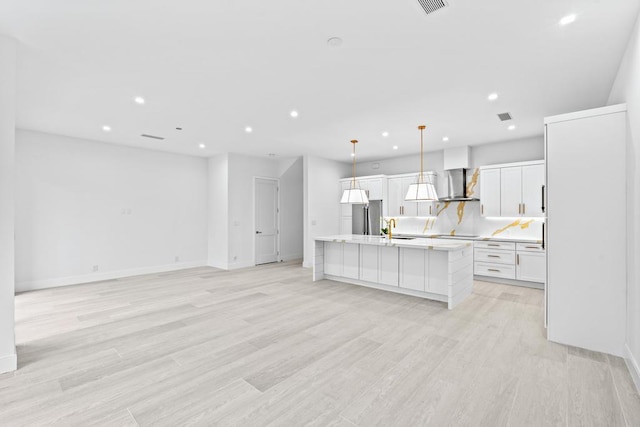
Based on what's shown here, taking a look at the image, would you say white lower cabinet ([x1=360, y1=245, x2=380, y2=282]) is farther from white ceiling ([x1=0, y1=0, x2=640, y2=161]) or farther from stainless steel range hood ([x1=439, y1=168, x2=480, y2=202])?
stainless steel range hood ([x1=439, y1=168, x2=480, y2=202])

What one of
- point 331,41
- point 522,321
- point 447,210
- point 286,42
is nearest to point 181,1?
point 286,42

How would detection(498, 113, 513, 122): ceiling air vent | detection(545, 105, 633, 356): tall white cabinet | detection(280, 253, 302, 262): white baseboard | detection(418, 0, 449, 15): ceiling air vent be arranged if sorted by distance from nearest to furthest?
detection(418, 0, 449, 15): ceiling air vent
detection(545, 105, 633, 356): tall white cabinet
detection(498, 113, 513, 122): ceiling air vent
detection(280, 253, 302, 262): white baseboard

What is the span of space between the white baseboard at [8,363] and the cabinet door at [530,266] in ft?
22.8

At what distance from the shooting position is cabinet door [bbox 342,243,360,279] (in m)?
5.59

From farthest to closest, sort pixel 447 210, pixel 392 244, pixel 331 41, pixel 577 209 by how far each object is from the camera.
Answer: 1. pixel 447 210
2. pixel 392 244
3. pixel 577 209
4. pixel 331 41

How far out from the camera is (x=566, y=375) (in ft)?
8.30

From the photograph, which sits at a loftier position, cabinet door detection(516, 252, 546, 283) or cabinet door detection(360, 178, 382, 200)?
cabinet door detection(360, 178, 382, 200)

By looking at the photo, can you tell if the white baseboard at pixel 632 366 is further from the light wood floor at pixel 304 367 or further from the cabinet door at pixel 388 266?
the cabinet door at pixel 388 266

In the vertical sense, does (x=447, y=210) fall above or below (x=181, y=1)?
below

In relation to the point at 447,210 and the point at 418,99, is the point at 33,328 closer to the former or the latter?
the point at 418,99

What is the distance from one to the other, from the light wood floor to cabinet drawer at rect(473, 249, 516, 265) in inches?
55.3

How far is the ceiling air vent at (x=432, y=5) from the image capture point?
7.14 ft

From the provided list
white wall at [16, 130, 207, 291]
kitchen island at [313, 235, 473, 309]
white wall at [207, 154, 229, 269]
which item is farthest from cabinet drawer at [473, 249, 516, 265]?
white wall at [16, 130, 207, 291]

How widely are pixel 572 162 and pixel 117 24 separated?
430 centimetres
